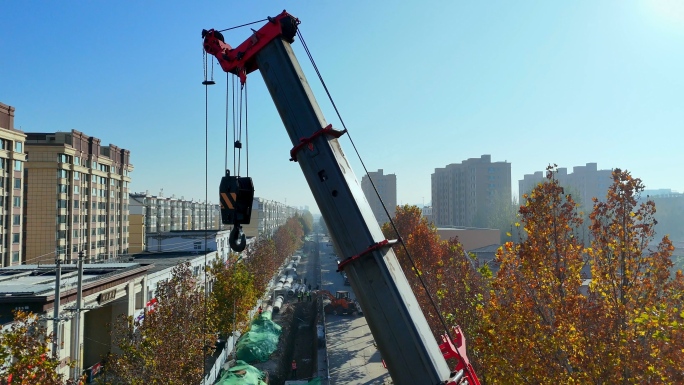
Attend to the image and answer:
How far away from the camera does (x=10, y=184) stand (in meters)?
32.8

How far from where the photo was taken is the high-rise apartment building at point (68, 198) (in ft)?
127

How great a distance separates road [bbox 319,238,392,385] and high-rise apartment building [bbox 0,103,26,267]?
25348mm

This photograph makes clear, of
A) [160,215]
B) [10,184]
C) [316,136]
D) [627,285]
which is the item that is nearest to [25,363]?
[316,136]

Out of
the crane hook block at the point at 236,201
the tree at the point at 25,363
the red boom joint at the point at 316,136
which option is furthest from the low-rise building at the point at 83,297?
the red boom joint at the point at 316,136

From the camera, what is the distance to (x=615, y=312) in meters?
8.52

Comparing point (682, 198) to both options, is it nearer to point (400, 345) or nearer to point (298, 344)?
point (298, 344)

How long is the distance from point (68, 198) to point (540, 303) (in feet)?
142

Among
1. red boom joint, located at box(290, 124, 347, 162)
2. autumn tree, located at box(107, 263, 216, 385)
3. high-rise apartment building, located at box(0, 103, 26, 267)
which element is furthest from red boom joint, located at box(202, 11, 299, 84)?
high-rise apartment building, located at box(0, 103, 26, 267)

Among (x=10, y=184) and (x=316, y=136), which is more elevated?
(x=10, y=184)

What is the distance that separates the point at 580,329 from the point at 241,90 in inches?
306

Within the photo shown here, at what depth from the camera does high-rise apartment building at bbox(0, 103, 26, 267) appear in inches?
1265

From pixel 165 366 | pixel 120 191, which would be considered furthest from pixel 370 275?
pixel 120 191

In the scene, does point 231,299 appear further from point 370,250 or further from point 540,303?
point 370,250

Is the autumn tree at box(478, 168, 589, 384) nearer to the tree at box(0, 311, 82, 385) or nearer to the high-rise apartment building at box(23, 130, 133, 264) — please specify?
the tree at box(0, 311, 82, 385)
